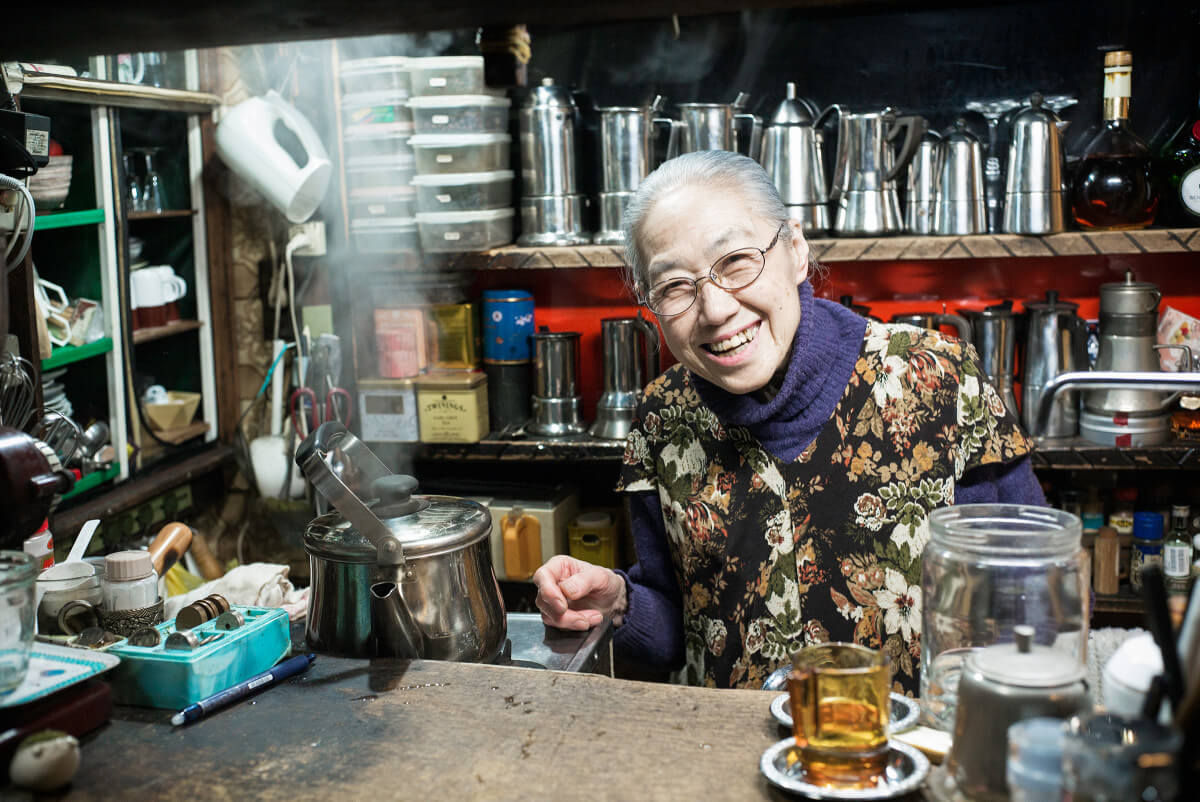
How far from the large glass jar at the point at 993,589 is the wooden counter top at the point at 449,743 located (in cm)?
20

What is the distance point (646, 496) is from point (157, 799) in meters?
1.12

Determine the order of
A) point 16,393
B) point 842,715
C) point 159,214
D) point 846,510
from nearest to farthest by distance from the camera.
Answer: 1. point 842,715
2. point 846,510
3. point 16,393
4. point 159,214

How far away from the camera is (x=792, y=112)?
337 centimetres

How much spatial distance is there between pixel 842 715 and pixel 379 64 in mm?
2916

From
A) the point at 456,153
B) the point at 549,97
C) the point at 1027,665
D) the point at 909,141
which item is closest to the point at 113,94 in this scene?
the point at 456,153

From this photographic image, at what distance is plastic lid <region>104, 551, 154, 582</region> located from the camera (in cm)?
151

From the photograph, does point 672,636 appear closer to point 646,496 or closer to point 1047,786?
point 646,496

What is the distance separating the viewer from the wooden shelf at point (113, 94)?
2871 mm

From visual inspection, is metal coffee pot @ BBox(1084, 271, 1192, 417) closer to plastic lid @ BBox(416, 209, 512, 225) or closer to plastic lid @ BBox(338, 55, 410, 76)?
plastic lid @ BBox(416, 209, 512, 225)

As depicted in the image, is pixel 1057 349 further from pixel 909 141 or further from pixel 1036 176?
pixel 909 141

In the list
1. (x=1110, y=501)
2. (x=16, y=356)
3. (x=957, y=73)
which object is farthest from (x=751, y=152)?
(x=16, y=356)

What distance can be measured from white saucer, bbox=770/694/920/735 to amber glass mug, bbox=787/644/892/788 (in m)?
0.10

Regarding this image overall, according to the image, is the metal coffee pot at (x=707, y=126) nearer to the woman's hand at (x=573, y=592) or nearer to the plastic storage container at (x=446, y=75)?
the plastic storage container at (x=446, y=75)

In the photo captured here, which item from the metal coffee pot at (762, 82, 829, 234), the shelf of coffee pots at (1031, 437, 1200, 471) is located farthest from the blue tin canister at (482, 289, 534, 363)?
the shelf of coffee pots at (1031, 437, 1200, 471)
